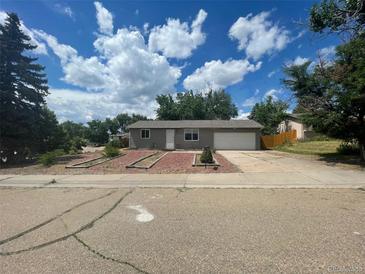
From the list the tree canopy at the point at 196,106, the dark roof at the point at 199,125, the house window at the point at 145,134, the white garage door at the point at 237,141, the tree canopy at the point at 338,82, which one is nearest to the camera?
the tree canopy at the point at 338,82

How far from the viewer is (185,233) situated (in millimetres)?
4340

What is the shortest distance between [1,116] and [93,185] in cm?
1148

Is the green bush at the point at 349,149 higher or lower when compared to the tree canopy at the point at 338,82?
lower

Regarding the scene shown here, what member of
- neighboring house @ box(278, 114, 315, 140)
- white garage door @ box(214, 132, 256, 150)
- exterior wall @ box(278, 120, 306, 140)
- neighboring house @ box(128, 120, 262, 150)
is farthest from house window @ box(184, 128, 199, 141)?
exterior wall @ box(278, 120, 306, 140)

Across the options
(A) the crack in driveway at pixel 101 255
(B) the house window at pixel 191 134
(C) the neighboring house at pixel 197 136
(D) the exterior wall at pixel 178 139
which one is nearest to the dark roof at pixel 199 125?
(C) the neighboring house at pixel 197 136

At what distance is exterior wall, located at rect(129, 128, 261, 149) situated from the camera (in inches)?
1084

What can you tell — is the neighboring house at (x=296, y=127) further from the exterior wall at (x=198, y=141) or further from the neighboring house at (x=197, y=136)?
the exterior wall at (x=198, y=141)

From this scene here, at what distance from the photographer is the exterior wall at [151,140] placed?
1101 inches

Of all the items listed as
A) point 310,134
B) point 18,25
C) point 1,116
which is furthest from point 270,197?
point 310,134

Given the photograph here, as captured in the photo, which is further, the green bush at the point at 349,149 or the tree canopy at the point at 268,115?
the tree canopy at the point at 268,115

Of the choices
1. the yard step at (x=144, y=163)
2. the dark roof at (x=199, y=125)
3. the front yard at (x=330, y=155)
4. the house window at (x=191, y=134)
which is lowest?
the yard step at (x=144, y=163)

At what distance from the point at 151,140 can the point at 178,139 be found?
2955 mm

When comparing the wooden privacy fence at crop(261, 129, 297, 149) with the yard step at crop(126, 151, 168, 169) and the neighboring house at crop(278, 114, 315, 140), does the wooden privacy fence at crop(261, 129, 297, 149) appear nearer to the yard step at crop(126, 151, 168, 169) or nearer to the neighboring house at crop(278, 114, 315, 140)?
the neighboring house at crop(278, 114, 315, 140)

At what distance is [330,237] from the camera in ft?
13.3
